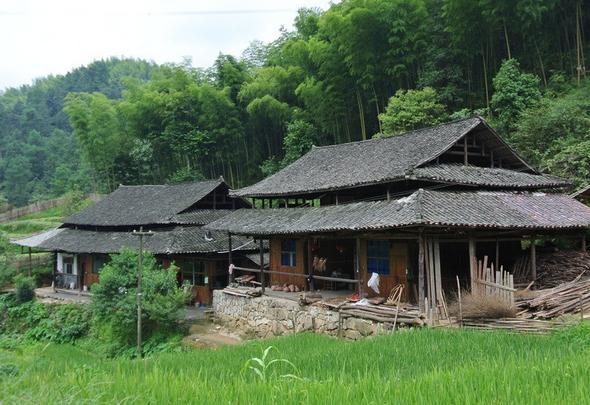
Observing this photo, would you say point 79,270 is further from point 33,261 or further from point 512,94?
point 512,94

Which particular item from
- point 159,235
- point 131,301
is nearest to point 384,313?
point 131,301

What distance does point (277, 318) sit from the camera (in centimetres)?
1633

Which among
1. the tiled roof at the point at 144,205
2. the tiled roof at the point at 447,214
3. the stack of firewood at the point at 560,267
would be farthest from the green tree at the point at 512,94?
the tiled roof at the point at 144,205

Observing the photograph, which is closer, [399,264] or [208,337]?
[399,264]

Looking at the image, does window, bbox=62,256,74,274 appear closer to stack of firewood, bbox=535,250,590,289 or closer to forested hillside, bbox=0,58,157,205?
stack of firewood, bbox=535,250,590,289

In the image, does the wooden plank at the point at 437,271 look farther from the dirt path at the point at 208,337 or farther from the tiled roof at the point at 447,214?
the dirt path at the point at 208,337

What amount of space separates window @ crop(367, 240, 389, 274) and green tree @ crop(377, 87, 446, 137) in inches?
391

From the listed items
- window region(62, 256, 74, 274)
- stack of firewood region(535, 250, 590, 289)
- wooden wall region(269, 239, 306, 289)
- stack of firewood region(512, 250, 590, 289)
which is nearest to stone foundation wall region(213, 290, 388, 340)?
wooden wall region(269, 239, 306, 289)

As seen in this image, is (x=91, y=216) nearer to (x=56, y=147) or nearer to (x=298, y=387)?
(x=298, y=387)

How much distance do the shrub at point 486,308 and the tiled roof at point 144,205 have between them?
16.4 meters

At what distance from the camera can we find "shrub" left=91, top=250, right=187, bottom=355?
1712 centimetres

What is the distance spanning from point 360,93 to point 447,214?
1629cm

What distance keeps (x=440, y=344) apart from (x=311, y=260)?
7.82 meters

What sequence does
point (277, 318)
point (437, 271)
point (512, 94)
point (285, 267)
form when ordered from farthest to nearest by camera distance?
point (512, 94) → point (285, 267) → point (277, 318) → point (437, 271)
